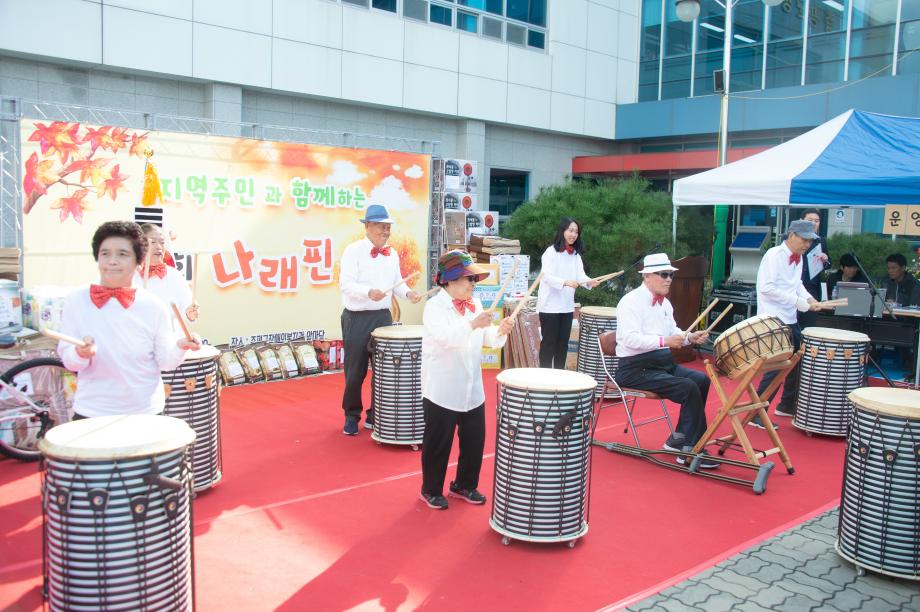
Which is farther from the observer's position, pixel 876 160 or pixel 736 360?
pixel 876 160

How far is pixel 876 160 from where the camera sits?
24.3 ft

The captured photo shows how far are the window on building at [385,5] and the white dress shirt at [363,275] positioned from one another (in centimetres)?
904

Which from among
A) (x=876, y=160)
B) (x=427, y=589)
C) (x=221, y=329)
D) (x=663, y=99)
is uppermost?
(x=663, y=99)

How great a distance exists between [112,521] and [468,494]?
257 centimetres

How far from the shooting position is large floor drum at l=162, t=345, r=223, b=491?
15.7 ft

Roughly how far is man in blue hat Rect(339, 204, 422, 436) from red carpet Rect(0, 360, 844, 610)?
0.44 m

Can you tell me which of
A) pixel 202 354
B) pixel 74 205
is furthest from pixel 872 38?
pixel 202 354

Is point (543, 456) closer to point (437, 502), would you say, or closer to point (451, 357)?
point (451, 357)

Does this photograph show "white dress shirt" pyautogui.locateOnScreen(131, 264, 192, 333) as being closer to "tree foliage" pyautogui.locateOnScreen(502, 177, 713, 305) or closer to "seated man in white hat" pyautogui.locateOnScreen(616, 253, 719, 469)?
"seated man in white hat" pyautogui.locateOnScreen(616, 253, 719, 469)

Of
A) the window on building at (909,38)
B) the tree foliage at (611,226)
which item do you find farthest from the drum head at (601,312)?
the window on building at (909,38)

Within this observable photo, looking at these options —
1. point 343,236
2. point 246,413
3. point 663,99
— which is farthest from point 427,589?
point 663,99

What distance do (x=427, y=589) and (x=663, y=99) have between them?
55.7 feet

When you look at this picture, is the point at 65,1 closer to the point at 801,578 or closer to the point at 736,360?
the point at 736,360

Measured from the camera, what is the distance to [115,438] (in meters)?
3.01
